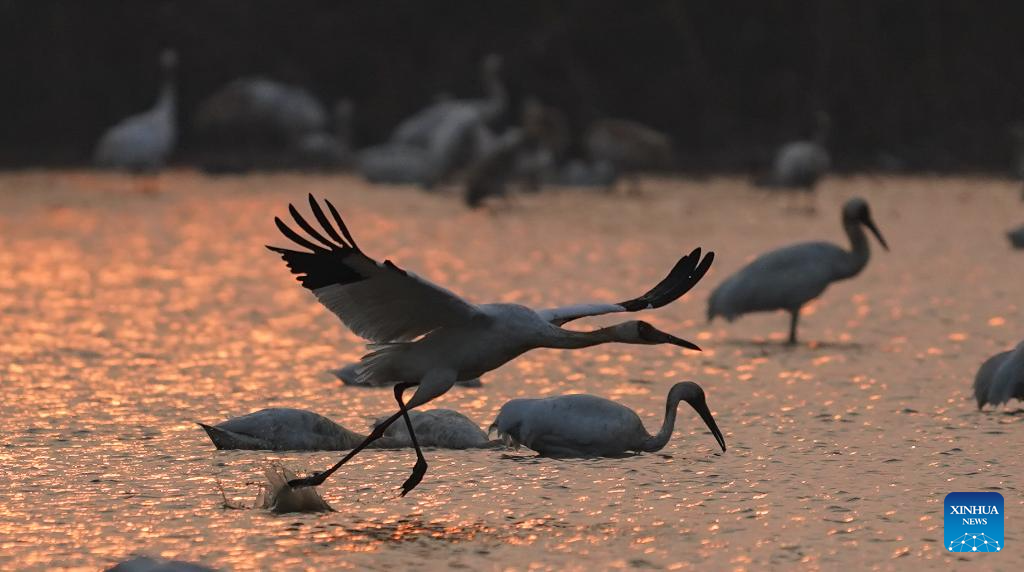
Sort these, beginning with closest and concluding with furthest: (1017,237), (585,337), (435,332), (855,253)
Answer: (585,337), (435,332), (855,253), (1017,237)

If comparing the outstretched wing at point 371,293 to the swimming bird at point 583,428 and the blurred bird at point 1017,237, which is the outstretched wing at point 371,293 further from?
the blurred bird at point 1017,237

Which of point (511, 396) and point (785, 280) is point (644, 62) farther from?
point (511, 396)

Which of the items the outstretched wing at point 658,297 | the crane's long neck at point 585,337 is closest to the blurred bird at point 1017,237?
the outstretched wing at point 658,297

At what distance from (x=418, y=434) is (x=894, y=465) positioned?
6.70 feet

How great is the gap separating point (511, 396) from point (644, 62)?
2222 centimetres

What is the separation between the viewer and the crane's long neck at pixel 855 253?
12562mm

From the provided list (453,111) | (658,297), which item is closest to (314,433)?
(658,297)

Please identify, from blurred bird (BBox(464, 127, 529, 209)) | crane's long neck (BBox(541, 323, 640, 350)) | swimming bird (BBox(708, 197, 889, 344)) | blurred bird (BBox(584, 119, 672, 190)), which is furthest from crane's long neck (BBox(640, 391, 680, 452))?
blurred bird (BBox(584, 119, 672, 190))

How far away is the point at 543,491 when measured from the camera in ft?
25.8

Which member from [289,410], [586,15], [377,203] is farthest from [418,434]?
[586,15]

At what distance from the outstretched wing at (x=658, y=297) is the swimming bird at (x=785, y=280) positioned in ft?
14.3

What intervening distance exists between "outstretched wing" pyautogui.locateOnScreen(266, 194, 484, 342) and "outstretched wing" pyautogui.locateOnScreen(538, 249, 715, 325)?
500 mm

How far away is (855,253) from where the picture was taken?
12.8 metres

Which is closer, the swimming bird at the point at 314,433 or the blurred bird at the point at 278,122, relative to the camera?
the swimming bird at the point at 314,433
